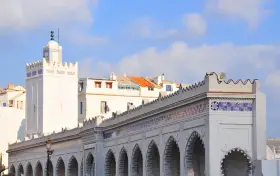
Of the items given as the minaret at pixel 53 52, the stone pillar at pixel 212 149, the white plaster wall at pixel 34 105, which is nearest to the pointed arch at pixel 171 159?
the stone pillar at pixel 212 149

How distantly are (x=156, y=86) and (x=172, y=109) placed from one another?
138 feet

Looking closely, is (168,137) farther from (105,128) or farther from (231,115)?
(105,128)

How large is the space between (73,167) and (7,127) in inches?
1079

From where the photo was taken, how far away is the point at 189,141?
36125 mm

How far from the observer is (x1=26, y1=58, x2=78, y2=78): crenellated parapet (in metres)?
70.2

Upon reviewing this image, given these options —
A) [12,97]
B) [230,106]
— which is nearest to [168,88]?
[12,97]

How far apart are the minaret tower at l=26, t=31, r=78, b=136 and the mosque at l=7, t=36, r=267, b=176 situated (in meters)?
3.94

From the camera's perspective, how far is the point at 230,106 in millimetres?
34250

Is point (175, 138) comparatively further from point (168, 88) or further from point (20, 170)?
point (168, 88)

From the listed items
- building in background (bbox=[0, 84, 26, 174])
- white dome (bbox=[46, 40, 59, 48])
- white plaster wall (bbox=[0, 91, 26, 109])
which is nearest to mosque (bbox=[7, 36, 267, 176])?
white dome (bbox=[46, 40, 59, 48])

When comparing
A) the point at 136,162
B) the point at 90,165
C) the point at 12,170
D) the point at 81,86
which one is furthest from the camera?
the point at 81,86

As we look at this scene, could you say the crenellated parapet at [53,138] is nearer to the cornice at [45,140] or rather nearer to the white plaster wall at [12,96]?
the cornice at [45,140]

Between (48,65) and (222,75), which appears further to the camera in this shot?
(48,65)

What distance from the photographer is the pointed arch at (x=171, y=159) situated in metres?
39.3
